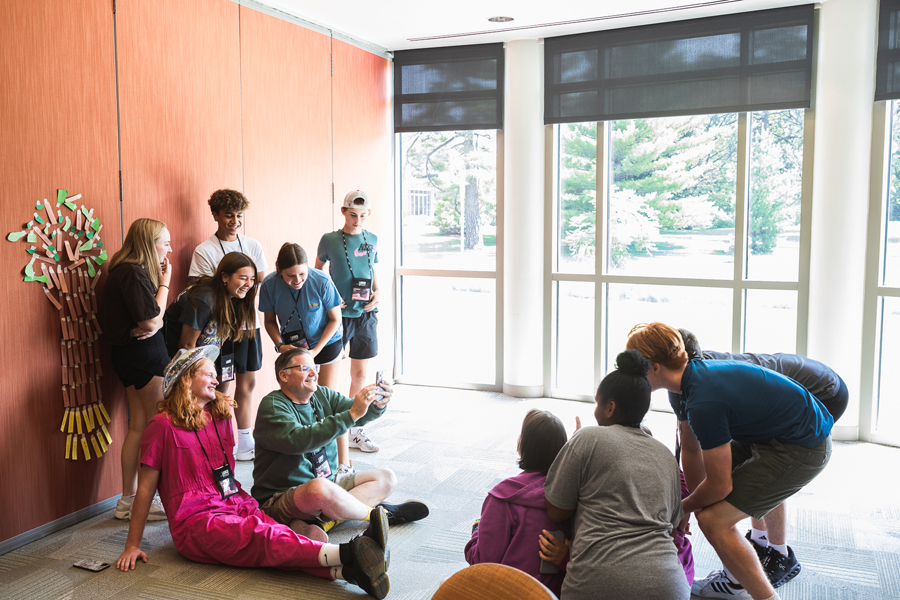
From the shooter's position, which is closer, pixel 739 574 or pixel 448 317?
pixel 739 574

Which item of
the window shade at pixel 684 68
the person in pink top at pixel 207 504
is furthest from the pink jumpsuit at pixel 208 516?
the window shade at pixel 684 68

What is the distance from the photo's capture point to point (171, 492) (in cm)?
309

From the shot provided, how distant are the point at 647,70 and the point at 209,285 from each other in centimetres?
366

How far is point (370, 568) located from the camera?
2.82 m

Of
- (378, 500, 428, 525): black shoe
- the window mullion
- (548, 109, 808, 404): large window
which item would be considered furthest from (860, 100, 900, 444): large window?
(378, 500, 428, 525): black shoe

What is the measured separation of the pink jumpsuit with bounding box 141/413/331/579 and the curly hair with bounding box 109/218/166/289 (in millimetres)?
942

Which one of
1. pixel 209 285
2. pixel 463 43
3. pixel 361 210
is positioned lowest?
pixel 209 285

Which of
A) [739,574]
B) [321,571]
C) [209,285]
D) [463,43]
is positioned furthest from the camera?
[463,43]

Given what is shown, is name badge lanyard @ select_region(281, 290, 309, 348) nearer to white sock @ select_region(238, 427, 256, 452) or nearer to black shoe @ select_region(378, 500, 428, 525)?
white sock @ select_region(238, 427, 256, 452)

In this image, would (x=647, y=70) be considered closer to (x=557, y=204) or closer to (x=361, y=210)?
(x=557, y=204)

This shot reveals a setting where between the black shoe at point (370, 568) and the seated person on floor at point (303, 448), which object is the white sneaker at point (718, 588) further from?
the seated person on floor at point (303, 448)

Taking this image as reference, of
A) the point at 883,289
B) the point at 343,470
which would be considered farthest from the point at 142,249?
the point at 883,289

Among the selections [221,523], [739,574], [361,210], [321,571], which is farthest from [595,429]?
[361,210]

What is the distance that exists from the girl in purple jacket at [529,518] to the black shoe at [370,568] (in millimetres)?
601
